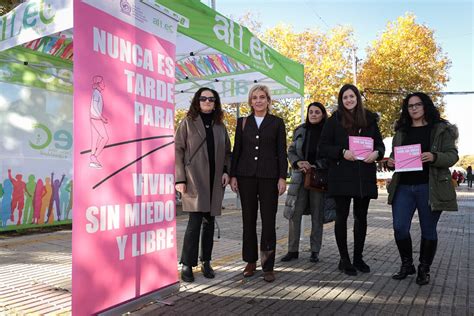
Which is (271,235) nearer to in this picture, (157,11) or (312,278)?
(312,278)

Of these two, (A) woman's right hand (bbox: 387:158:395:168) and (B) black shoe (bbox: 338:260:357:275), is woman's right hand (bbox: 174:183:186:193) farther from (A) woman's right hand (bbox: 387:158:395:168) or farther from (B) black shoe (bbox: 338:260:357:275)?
(A) woman's right hand (bbox: 387:158:395:168)

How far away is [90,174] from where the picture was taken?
2.55 metres

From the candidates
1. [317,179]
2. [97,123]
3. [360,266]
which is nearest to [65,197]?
[317,179]

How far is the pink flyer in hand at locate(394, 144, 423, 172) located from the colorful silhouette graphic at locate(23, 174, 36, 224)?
5849 millimetres

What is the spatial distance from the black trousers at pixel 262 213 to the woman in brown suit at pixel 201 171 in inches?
10.5

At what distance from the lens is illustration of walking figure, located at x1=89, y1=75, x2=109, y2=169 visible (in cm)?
257

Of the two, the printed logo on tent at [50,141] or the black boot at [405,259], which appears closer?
the black boot at [405,259]

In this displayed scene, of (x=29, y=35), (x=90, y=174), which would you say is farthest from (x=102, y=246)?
(x=29, y=35)

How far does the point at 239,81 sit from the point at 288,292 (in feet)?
20.6

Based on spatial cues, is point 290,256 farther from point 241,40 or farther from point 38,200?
point 38,200

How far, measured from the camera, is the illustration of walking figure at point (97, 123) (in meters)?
2.57

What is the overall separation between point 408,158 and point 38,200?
600 cm

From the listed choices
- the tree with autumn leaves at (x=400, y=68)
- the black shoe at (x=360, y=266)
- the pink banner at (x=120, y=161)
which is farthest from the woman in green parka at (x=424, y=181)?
the tree with autumn leaves at (x=400, y=68)

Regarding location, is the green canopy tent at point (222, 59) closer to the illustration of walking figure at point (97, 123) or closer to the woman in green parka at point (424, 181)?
the illustration of walking figure at point (97, 123)
